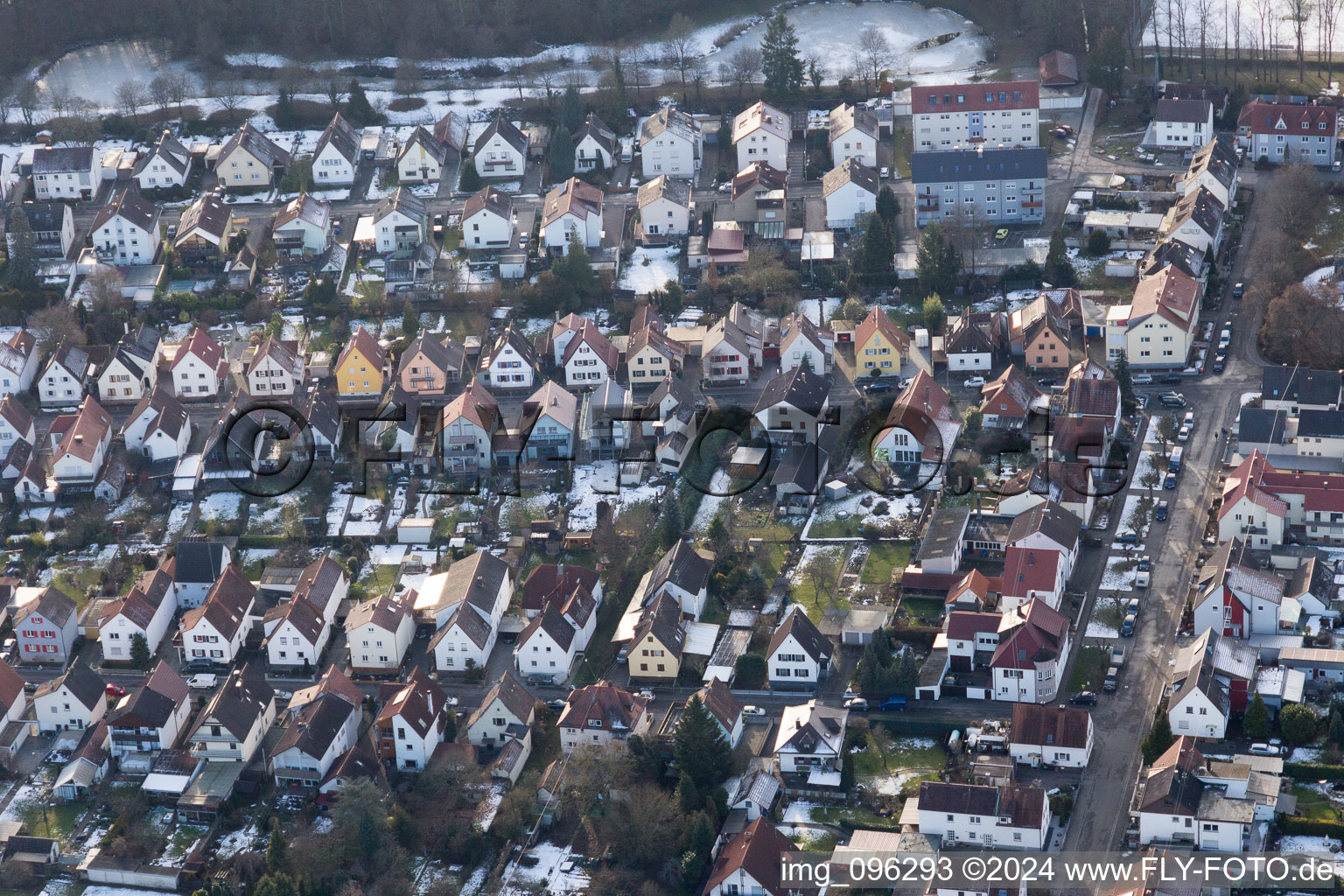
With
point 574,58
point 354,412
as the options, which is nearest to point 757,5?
point 574,58

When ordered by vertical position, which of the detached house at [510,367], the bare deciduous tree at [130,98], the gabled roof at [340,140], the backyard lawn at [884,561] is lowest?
the backyard lawn at [884,561]

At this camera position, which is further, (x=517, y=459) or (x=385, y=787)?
(x=517, y=459)

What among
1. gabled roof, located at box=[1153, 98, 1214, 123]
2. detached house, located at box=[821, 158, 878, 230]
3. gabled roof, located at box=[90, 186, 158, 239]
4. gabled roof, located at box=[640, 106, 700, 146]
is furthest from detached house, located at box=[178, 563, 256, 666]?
gabled roof, located at box=[1153, 98, 1214, 123]

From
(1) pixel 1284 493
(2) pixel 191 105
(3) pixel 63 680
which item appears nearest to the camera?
(3) pixel 63 680

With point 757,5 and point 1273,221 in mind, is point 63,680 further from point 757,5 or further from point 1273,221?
point 757,5

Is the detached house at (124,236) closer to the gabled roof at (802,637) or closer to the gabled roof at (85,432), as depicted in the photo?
the gabled roof at (85,432)

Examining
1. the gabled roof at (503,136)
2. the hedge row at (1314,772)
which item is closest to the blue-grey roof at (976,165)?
the gabled roof at (503,136)
